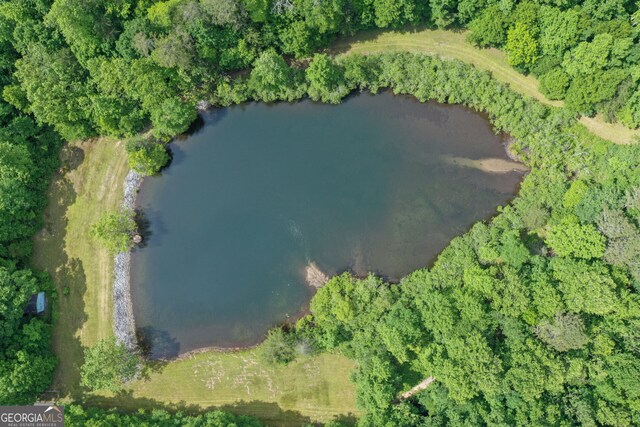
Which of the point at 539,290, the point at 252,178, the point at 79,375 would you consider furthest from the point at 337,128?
the point at 79,375

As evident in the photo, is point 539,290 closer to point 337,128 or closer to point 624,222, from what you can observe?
point 624,222

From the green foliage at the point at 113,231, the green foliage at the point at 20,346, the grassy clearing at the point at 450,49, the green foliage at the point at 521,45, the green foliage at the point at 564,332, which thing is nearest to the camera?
the green foliage at the point at 564,332

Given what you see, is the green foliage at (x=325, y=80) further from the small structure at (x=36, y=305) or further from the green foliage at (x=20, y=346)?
the small structure at (x=36, y=305)

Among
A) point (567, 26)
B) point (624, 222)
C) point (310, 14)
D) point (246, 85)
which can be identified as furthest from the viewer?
point (246, 85)

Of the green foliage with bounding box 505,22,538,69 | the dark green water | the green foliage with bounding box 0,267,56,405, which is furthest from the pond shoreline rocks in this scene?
the green foliage with bounding box 505,22,538,69

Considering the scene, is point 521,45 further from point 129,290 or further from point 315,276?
point 129,290

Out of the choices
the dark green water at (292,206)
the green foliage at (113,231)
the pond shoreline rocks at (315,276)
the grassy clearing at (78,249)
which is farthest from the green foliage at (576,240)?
the grassy clearing at (78,249)
